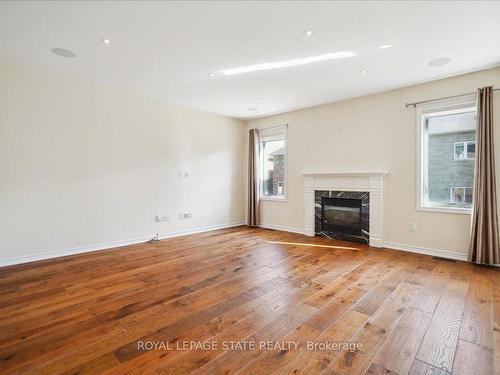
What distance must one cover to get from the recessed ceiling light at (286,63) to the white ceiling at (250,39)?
4.2 inches

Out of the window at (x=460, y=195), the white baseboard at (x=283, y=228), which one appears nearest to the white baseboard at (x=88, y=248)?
the white baseboard at (x=283, y=228)

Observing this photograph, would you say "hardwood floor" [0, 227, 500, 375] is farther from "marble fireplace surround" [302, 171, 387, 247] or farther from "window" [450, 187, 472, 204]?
"window" [450, 187, 472, 204]

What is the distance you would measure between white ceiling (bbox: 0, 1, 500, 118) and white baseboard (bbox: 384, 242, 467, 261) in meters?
2.55

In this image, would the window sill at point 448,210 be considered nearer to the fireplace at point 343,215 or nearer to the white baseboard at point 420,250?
the white baseboard at point 420,250

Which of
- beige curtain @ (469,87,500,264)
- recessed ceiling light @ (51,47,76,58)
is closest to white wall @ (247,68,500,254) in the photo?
beige curtain @ (469,87,500,264)

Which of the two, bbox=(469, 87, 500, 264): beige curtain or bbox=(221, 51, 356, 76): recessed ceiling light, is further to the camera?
bbox=(469, 87, 500, 264): beige curtain

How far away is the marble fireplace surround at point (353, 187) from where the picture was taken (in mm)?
4281

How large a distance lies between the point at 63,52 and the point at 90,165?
164cm

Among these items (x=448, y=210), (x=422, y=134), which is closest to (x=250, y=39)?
(x=422, y=134)

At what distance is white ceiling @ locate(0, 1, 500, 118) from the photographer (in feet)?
7.39

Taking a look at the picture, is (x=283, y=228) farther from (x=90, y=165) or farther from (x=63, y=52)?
(x=63, y=52)

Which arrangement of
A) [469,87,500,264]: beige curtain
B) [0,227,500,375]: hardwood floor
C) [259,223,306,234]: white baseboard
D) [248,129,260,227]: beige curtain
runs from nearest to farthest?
1. [0,227,500,375]: hardwood floor
2. [469,87,500,264]: beige curtain
3. [259,223,306,234]: white baseboard
4. [248,129,260,227]: beige curtain

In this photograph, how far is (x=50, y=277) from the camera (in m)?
2.96

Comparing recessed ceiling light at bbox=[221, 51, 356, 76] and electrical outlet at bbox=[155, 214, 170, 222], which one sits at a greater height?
recessed ceiling light at bbox=[221, 51, 356, 76]
